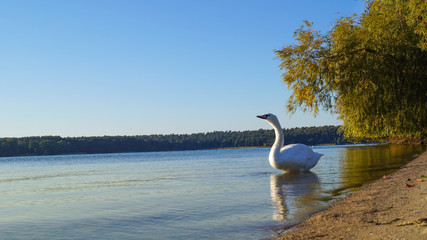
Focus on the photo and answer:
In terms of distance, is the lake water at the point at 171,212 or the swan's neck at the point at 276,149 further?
the swan's neck at the point at 276,149

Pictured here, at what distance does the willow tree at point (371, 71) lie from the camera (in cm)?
1691

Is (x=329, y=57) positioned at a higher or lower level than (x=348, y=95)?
higher

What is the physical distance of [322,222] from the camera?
7359 mm

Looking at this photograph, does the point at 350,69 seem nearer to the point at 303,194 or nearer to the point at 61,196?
the point at 303,194

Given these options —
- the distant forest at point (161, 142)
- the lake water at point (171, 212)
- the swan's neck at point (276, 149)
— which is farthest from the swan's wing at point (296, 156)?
the distant forest at point (161, 142)

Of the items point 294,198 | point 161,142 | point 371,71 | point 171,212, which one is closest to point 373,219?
point 294,198

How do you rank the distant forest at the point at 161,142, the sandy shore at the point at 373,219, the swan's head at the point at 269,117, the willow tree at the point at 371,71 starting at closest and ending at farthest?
the sandy shore at the point at 373,219 → the willow tree at the point at 371,71 → the swan's head at the point at 269,117 → the distant forest at the point at 161,142

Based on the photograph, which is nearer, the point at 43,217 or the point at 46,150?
the point at 43,217

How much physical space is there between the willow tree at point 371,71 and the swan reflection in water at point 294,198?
4.50 m

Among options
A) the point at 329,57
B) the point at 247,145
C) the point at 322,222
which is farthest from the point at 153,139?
the point at 322,222

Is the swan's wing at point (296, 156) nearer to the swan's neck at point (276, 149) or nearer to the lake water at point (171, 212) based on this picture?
the swan's neck at point (276, 149)

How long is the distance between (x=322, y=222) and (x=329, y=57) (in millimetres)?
11845

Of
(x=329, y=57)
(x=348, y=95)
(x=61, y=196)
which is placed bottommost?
(x=61, y=196)

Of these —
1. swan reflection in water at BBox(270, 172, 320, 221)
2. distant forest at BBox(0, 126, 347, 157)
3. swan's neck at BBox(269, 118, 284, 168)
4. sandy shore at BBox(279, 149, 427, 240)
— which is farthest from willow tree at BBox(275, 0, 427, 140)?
distant forest at BBox(0, 126, 347, 157)
